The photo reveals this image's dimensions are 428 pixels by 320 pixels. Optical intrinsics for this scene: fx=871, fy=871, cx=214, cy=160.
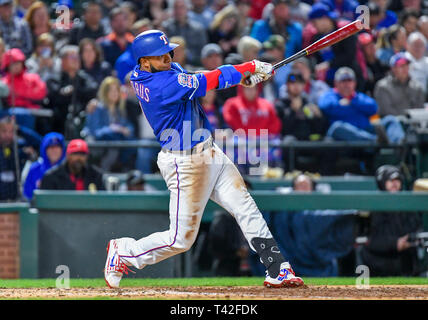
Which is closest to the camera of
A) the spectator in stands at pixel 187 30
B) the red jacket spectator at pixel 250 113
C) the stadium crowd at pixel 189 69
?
the stadium crowd at pixel 189 69

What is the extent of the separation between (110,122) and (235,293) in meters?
5.24

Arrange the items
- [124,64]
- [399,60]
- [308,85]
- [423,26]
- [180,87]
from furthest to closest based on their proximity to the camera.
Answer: [423,26], [308,85], [124,64], [399,60], [180,87]

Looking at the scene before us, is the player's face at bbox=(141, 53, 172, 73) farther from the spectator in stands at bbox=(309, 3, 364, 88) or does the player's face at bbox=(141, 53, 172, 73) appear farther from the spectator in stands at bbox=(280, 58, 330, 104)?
the spectator in stands at bbox=(309, 3, 364, 88)

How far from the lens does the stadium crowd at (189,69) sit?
35.2ft

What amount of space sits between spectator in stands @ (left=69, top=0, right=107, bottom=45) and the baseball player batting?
6.26m

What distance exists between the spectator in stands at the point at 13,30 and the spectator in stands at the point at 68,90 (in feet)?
2.32

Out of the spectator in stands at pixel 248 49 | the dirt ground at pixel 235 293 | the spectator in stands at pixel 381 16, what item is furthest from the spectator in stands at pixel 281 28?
the dirt ground at pixel 235 293

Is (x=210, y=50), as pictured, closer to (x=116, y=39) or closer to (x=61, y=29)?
(x=116, y=39)

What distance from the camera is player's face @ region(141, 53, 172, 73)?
20.7ft

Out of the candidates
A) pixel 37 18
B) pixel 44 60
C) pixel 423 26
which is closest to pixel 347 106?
pixel 423 26

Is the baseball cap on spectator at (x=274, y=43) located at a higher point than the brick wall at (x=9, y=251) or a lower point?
higher

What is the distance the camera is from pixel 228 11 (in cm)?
1283

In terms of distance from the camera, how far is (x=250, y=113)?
10.9 m

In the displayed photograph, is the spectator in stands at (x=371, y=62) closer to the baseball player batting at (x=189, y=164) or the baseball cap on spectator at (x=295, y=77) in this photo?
the baseball cap on spectator at (x=295, y=77)
